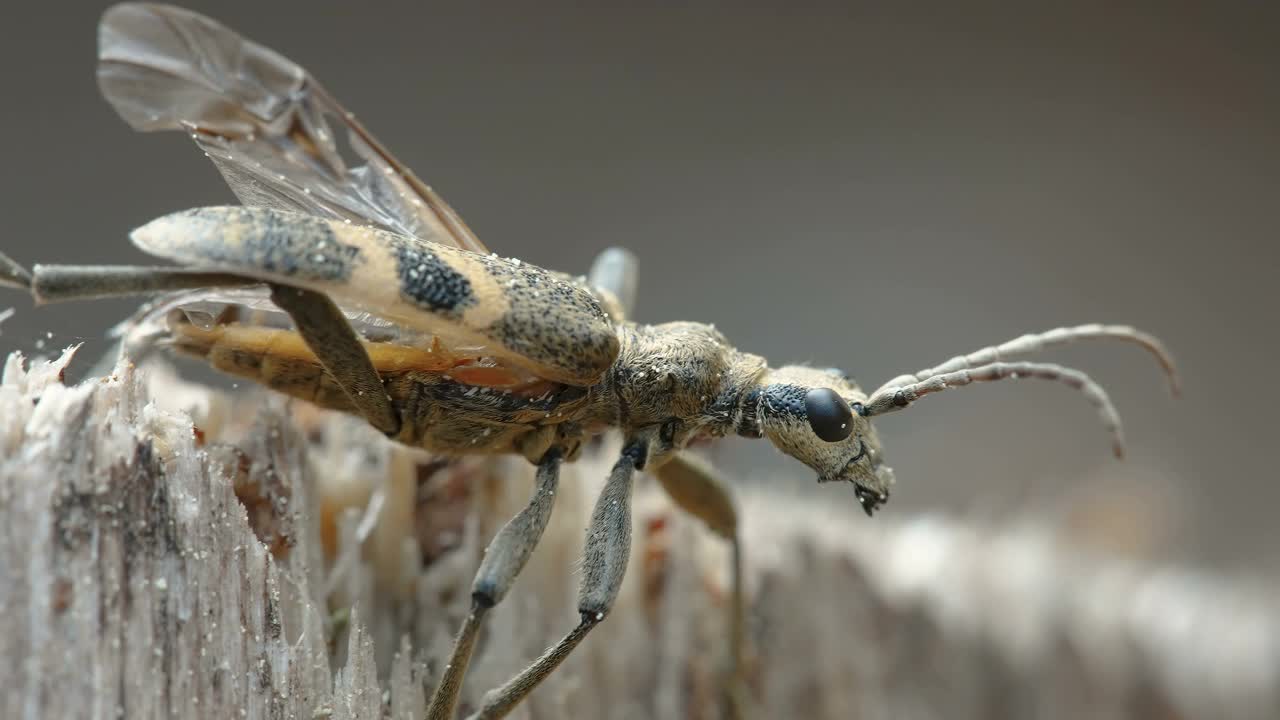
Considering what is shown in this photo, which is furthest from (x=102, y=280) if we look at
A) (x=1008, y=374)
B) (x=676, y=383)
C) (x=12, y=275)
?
(x=1008, y=374)

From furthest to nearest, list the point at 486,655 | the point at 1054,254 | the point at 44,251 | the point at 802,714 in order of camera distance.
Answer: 1. the point at 1054,254
2. the point at 44,251
3. the point at 802,714
4. the point at 486,655

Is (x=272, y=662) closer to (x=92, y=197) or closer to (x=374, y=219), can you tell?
(x=374, y=219)

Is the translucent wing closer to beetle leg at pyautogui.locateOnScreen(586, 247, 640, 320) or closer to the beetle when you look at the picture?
the beetle

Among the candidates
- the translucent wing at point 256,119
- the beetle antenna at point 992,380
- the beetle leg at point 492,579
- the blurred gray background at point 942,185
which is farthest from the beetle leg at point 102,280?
the blurred gray background at point 942,185

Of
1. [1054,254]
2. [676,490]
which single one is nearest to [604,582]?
[676,490]

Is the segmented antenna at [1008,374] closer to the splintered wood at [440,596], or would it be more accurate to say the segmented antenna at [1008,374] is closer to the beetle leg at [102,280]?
the splintered wood at [440,596]

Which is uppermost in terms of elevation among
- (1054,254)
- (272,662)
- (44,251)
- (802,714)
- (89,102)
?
(1054,254)
